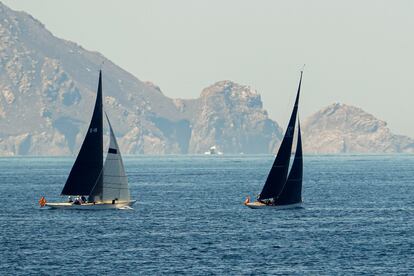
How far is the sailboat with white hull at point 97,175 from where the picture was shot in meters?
106

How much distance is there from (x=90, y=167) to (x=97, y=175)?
52.7 inches

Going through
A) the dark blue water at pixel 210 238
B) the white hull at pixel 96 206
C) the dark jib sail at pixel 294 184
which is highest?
the dark jib sail at pixel 294 184

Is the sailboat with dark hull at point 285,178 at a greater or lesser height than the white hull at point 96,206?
greater

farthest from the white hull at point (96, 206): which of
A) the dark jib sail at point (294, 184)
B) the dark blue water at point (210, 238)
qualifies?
the dark jib sail at point (294, 184)

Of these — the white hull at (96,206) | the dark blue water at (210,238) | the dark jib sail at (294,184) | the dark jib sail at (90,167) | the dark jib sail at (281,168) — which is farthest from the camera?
the dark jib sail at (281,168)

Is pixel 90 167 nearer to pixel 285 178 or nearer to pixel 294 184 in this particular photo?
pixel 285 178

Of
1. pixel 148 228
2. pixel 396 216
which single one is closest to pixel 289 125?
pixel 396 216

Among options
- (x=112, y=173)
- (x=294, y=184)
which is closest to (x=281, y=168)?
(x=294, y=184)

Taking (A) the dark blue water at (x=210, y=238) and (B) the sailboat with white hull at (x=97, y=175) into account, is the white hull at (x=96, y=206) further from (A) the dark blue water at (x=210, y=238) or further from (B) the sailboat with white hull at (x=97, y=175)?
(A) the dark blue water at (x=210, y=238)

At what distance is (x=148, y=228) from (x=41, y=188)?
74.2 m

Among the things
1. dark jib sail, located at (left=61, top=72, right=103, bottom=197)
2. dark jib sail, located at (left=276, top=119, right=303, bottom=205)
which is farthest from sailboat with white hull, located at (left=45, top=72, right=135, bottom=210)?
dark jib sail, located at (left=276, top=119, right=303, bottom=205)

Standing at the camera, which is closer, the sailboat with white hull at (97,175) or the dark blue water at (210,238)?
the dark blue water at (210,238)

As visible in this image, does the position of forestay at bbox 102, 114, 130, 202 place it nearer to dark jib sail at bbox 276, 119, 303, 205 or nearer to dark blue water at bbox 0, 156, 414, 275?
dark blue water at bbox 0, 156, 414, 275

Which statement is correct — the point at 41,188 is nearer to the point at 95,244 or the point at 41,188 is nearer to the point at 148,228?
the point at 148,228
